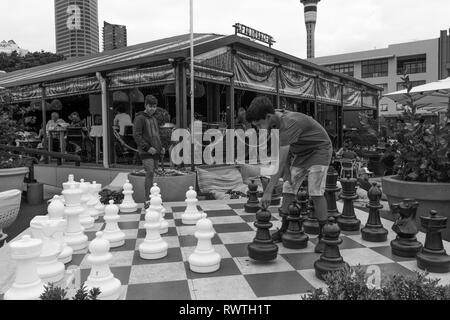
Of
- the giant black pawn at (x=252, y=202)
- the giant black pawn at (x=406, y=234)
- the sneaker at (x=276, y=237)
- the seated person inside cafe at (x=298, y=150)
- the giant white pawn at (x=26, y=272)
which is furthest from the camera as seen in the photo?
the giant black pawn at (x=252, y=202)

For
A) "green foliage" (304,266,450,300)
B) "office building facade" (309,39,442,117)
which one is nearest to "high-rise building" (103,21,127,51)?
"green foliage" (304,266,450,300)

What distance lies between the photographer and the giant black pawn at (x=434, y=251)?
98.0 inches

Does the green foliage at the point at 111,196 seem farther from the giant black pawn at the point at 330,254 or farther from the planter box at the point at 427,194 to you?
the planter box at the point at 427,194

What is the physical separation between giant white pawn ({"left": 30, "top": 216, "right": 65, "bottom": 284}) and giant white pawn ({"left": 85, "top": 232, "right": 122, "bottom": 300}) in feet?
0.88

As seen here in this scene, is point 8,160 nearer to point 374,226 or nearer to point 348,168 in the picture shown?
point 374,226

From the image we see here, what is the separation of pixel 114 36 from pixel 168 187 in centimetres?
1259

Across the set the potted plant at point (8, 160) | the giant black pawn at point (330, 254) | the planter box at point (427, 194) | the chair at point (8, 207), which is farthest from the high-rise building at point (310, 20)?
the giant black pawn at point (330, 254)

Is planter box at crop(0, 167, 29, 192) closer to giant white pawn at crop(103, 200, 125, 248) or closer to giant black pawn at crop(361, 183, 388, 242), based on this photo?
giant white pawn at crop(103, 200, 125, 248)

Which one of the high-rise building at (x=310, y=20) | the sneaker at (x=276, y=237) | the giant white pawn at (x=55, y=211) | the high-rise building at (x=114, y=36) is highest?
the high-rise building at (x=310, y=20)

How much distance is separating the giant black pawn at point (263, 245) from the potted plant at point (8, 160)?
15.7ft

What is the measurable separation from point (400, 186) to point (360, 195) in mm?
2407

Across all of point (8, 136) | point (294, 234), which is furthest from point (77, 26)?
point (294, 234)

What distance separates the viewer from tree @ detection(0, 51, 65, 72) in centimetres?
2633
